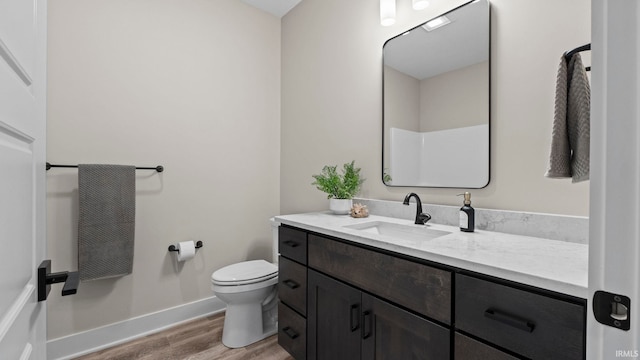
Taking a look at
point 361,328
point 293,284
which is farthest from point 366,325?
point 293,284

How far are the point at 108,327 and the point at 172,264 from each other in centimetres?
51

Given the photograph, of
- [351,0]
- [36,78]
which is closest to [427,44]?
[351,0]

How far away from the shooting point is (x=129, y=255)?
1.87 m

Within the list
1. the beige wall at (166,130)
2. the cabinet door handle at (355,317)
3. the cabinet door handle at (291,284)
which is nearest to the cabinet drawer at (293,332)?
the cabinet door handle at (291,284)

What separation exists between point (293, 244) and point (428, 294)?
810 millimetres

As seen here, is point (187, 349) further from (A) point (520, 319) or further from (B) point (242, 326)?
(A) point (520, 319)

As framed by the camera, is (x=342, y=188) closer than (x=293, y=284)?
No

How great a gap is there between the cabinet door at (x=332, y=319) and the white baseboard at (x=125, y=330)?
117cm

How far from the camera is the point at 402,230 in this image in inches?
59.9

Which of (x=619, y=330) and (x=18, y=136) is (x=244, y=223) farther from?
(x=619, y=330)

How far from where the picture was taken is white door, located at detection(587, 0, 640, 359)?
41cm

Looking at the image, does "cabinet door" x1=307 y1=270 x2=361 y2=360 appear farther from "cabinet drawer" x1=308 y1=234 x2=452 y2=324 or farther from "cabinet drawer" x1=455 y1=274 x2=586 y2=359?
"cabinet drawer" x1=455 y1=274 x2=586 y2=359

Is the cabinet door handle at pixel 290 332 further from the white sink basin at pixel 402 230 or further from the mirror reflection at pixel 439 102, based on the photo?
the mirror reflection at pixel 439 102

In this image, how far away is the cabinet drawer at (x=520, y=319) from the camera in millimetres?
693
